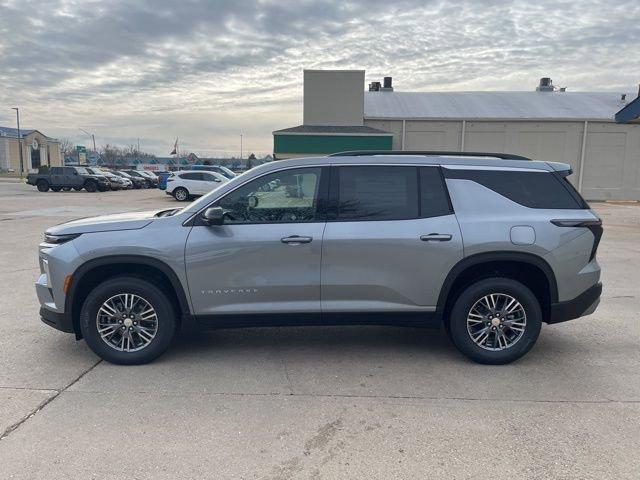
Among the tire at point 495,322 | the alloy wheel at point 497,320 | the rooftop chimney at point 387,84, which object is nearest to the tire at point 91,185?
the rooftop chimney at point 387,84

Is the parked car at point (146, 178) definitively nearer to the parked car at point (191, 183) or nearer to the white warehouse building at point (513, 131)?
the parked car at point (191, 183)

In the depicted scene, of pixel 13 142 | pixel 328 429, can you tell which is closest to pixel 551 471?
pixel 328 429

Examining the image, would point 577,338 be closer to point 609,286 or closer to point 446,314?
point 446,314

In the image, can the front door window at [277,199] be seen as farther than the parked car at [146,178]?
No

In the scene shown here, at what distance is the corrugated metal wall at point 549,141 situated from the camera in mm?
26312

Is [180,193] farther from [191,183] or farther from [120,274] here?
[120,274]

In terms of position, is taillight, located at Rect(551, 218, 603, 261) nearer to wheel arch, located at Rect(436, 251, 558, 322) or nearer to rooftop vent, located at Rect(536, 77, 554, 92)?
wheel arch, located at Rect(436, 251, 558, 322)

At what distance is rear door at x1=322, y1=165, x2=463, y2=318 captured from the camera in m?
4.00

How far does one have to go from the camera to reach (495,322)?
417 centimetres

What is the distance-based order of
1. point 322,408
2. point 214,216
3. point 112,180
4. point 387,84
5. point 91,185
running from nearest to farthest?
point 322,408 < point 214,216 < point 91,185 < point 112,180 < point 387,84

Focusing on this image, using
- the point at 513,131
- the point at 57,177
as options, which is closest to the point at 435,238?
the point at 513,131

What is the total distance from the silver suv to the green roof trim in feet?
70.5

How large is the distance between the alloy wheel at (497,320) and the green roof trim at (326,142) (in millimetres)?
21720

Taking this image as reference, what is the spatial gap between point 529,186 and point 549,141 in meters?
25.5
